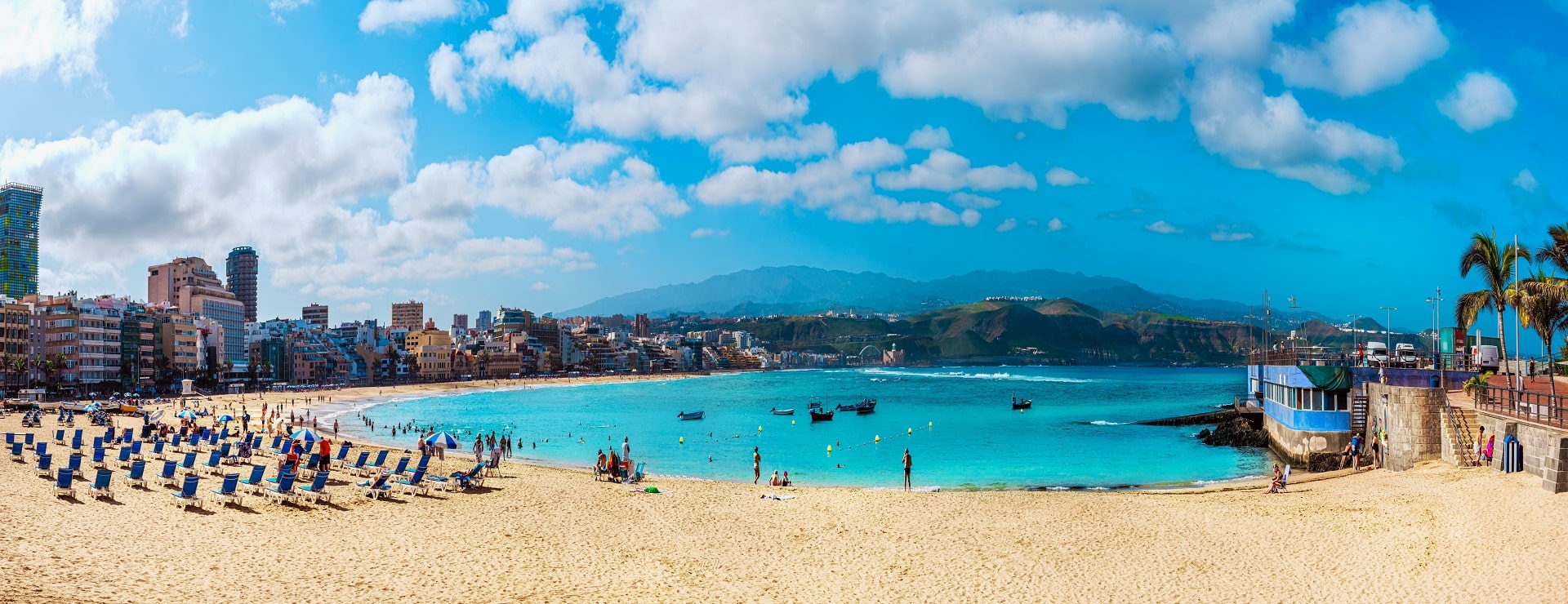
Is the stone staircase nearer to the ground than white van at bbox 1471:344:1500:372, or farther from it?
nearer to the ground

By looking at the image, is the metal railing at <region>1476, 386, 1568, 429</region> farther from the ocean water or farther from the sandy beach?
the ocean water

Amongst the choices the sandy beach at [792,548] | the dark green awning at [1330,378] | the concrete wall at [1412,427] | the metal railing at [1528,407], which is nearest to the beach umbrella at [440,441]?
the sandy beach at [792,548]

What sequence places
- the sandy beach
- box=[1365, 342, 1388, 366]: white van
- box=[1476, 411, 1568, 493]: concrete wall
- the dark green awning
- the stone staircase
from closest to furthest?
the sandy beach → box=[1476, 411, 1568, 493]: concrete wall → the stone staircase → the dark green awning → box=[1365, 342, 1388, 366]: white van

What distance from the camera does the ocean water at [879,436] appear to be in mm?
38438

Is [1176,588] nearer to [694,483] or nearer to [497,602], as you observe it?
[497,602]

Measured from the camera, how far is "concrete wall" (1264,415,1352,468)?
117 feet

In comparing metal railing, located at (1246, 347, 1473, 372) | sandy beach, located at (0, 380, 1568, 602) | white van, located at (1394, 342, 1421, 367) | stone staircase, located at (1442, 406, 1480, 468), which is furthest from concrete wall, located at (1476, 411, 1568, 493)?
white van, located at (1394, 342, 1421, 367)

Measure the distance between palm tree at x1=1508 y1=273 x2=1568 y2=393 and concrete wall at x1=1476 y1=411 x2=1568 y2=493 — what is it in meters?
6.00

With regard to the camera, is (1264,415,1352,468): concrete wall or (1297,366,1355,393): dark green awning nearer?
(1297,366,1355,393): dark green awning

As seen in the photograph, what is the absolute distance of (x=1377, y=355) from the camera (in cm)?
3841

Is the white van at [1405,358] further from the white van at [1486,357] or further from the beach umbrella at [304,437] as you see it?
the beach umbrella at [304,437]

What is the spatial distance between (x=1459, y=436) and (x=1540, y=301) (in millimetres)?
5703

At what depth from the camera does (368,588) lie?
1431 centimetres

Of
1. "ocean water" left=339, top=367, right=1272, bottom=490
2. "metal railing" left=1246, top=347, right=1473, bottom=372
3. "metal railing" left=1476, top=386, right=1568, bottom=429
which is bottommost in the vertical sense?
"ocean water" left=339, top=367, right=1272, bottom=490
